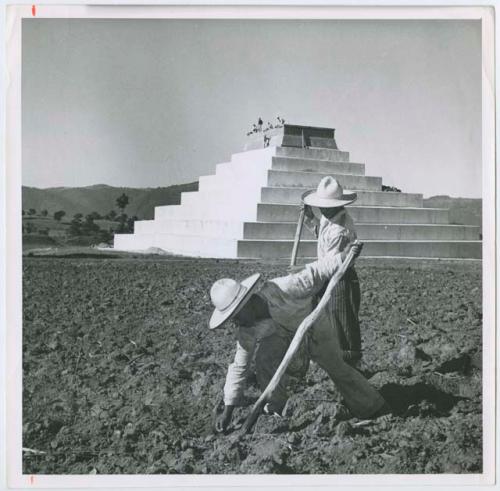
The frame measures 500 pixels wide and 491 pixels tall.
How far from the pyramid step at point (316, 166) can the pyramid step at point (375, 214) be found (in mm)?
722

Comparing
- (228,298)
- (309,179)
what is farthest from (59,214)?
(228,298)

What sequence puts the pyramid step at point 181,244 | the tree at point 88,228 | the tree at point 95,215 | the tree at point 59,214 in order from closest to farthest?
the tree at point 59,214 → the tree at point 95,215 → the pyramid step at point 181,244 → the tree at point 88,228

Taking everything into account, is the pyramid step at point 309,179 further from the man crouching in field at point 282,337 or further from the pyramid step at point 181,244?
the man crouching in field at point 282,337

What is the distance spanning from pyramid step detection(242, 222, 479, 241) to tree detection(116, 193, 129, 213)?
200 cm

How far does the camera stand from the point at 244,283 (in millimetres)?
4430

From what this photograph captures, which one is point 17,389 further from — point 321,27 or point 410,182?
point 410,182

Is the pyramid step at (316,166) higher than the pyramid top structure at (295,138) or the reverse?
the reverse

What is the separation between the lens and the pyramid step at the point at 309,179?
1054 centimetres

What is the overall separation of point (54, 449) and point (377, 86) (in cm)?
532

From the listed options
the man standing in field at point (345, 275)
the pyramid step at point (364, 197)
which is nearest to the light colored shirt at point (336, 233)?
the man standing in field at point (345, 275)

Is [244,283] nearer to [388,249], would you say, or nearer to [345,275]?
[345,275]

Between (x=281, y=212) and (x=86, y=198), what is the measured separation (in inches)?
132
